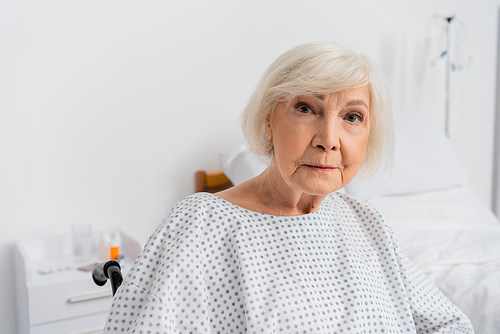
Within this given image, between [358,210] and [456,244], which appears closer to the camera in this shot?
[358,210]

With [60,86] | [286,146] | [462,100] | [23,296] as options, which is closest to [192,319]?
[286,146]

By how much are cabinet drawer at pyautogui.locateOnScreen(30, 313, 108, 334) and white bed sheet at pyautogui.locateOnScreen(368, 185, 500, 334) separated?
45.3 inches

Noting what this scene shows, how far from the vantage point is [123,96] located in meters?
2.03

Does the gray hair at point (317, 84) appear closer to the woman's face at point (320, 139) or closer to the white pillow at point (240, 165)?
the woman's face at point (320, 139)

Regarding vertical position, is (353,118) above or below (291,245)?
above

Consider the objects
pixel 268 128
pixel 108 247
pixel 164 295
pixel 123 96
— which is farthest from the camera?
pixel 123 96

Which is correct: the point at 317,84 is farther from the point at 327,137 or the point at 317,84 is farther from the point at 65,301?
the point at 65,301

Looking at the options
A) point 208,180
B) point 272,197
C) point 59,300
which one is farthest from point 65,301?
point 272,197

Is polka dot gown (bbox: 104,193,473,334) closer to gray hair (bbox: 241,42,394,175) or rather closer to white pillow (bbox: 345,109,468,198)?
gray hair (bbox: 241,42,394,175)

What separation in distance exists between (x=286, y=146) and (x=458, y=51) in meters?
2.66

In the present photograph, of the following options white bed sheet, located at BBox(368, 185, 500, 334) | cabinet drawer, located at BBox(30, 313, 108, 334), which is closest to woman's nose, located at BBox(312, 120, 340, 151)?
white bed sheet, located at BBox(368, 185, 500, 334)

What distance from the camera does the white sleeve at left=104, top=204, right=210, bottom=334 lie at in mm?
736

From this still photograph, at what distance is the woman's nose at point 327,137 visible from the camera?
859 mm

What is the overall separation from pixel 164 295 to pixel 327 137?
41cm
